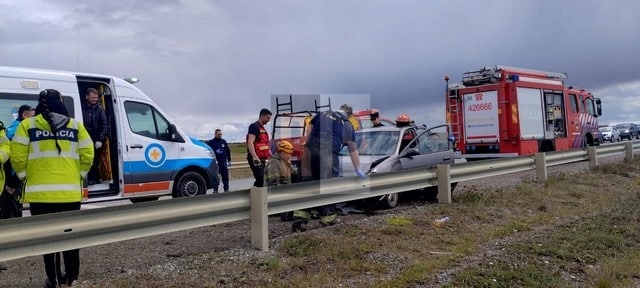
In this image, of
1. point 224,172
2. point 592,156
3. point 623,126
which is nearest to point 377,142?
point 224,172

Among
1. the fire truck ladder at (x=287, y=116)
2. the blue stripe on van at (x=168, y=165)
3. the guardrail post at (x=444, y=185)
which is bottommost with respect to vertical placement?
A: the guardrail post at (x=444, y=185)

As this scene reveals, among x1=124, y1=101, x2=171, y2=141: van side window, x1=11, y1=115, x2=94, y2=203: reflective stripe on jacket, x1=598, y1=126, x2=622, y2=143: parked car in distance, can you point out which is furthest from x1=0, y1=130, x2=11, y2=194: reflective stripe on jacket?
x1=598, y1=126, x2=622, y2=143: parked car in distance

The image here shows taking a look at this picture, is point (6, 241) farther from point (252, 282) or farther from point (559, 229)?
point (559, 229)

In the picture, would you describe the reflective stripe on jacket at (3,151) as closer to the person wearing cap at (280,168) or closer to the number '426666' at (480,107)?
the person wearing cap at (280,168)

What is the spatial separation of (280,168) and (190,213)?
1903 mm

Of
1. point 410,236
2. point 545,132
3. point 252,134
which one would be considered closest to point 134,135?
point 252,134

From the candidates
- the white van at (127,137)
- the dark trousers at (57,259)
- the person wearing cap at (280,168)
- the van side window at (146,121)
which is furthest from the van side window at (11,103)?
the dark trousers at (57,259)

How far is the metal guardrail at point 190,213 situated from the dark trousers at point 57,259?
32 centimetres

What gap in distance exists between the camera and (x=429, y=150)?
33.5 ft

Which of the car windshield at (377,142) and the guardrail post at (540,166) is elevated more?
the car windshield at (377,142)

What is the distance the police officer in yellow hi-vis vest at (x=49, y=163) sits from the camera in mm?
4578

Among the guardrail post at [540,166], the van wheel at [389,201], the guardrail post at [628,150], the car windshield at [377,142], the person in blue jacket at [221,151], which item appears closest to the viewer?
the van wheel at [389,201]

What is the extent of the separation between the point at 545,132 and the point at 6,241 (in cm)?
1688

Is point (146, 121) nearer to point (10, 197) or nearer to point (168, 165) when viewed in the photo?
point (168, 165)
